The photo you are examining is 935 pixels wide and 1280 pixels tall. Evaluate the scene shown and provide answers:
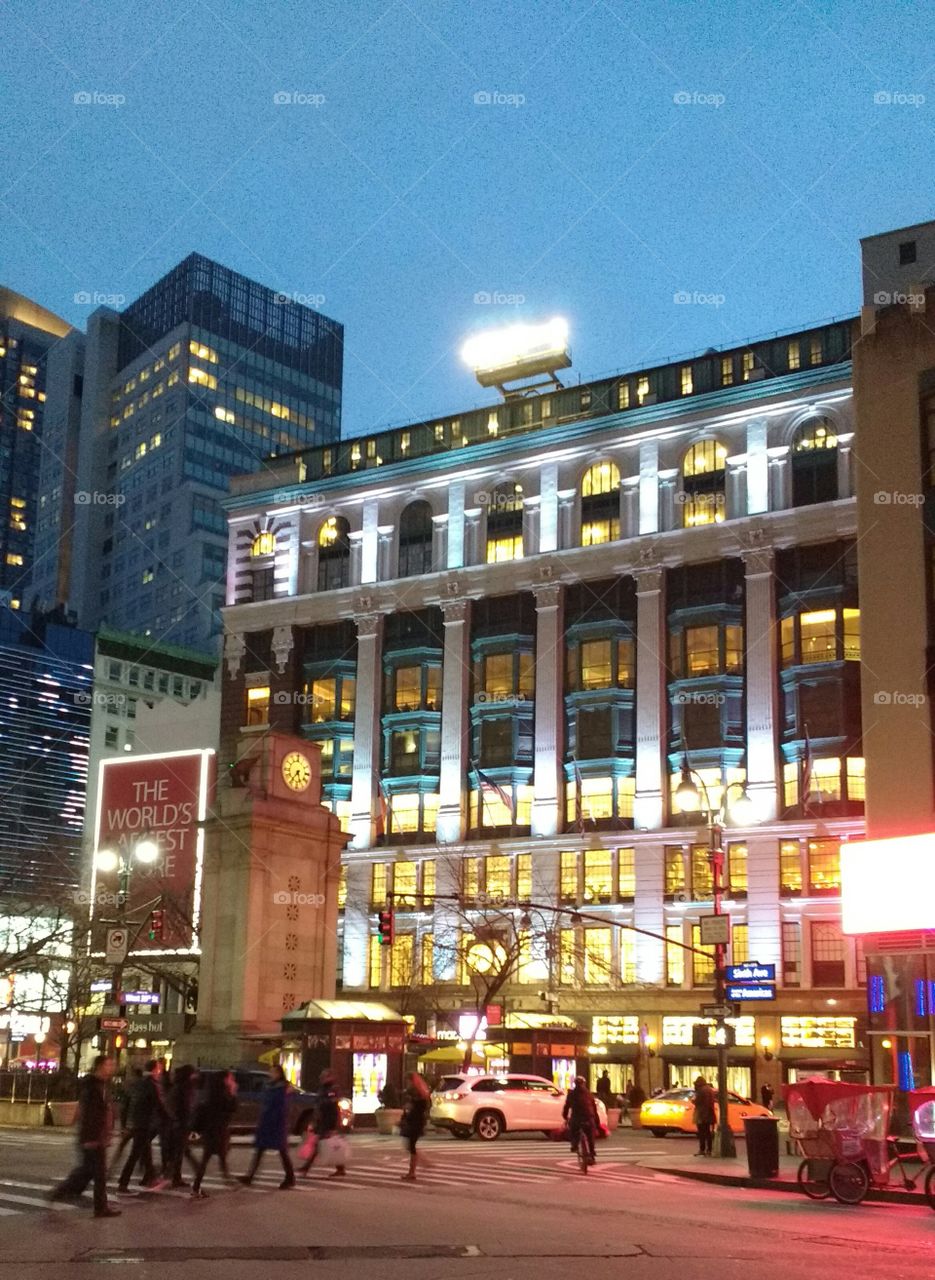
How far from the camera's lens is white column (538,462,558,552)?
81.2 metres

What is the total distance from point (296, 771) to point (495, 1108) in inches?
578

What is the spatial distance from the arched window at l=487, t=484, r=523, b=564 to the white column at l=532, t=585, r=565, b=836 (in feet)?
12.8

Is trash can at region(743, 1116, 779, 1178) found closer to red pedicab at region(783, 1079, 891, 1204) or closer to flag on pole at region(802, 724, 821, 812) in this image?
red pedicab at region(783, 1079, 891, 1204)

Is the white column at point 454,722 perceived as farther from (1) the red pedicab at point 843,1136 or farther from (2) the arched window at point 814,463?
(1) the red pedicab at point 843,1136

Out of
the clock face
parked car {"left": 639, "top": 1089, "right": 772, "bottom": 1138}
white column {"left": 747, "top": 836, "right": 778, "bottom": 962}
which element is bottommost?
parked car {"left": 639, "top": 1089, "right": 772, "bottom": 1138}

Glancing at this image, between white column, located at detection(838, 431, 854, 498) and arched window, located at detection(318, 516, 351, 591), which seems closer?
white column, located at detection(838, 431, 854, 498)

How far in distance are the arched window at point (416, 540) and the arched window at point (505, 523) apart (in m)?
4.09

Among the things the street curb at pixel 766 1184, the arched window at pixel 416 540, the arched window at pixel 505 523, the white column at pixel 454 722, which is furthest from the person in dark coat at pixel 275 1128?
the arched window at pixel 416 540

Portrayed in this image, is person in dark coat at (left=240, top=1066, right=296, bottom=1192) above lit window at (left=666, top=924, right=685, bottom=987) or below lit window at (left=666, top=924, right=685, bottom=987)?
below

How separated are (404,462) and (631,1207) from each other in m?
67.8

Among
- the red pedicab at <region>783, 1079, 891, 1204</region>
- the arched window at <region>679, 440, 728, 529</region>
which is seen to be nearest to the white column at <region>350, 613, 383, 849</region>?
the arched window at <region>679, 440, 728, 529</region>

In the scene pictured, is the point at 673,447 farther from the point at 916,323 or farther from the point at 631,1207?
the point at 631,1207

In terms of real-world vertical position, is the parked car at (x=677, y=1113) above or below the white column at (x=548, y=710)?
below

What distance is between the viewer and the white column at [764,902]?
6869 cm
